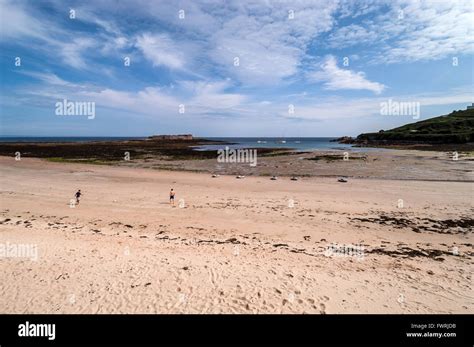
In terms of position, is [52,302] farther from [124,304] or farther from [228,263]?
[228,263]

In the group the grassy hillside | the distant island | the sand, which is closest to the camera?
the sand

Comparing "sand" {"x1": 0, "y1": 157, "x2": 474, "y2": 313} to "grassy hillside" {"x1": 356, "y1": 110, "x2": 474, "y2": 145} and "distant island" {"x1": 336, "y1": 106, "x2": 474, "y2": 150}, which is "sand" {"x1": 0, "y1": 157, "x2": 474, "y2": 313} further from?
"grassy hillside" {"x1": 356, "y1": 110, "x2": 474, "y2": 145}

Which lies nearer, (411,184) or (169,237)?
(169,237)

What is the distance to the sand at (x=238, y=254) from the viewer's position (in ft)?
24.2

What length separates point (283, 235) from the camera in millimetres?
12781

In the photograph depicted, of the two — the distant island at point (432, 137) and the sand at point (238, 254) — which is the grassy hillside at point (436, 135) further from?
the sand at point (238, 254)

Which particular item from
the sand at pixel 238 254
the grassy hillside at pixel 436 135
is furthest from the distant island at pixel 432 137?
the sand at pixel 238 254

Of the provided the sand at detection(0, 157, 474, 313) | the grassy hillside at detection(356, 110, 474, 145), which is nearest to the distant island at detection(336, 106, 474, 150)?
the grassy hillside at detection(356, 110, 474, 145)

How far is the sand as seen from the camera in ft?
24.2

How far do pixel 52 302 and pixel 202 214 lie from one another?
9551 millimetres

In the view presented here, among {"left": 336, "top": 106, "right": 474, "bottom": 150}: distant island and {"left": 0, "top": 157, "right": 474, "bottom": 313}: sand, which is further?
{"left": 336, "top": 106, "right": 474, "bottom": 150}: distant island

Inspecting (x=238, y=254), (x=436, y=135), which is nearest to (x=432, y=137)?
(x=436, y=135)
